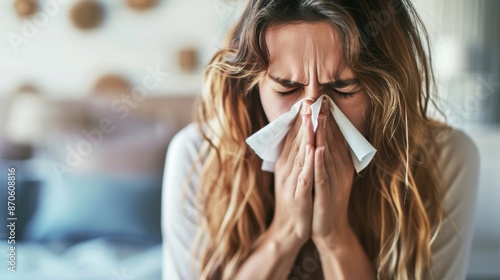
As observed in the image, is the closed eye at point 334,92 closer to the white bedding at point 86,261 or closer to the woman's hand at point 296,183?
the woman's hand at point 296,183

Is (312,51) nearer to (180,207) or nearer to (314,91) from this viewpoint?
(314,91)

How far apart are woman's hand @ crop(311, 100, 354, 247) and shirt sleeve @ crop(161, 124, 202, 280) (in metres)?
0.15

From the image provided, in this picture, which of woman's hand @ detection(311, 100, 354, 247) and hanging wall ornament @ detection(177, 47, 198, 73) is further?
hanging wall ornament @ detection(177, 47, 198, 73)

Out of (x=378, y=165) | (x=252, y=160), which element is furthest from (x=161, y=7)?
(x=378, y=165)

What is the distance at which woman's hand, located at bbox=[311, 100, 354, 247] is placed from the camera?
0.61 m

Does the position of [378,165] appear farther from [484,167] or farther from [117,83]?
[117,83]

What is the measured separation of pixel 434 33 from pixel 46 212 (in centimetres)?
50

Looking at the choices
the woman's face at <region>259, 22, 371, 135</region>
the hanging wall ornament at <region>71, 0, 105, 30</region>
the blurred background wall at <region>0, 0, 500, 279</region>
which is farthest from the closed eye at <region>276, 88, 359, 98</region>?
the hanging wall ornament at <region>71, 0, 105, 30</region>

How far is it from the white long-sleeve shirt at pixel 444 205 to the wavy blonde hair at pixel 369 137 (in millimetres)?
13

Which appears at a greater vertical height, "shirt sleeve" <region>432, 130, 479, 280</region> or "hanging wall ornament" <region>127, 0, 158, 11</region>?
"hanging wall ornament" <region>127, 0, 158, 11</region>

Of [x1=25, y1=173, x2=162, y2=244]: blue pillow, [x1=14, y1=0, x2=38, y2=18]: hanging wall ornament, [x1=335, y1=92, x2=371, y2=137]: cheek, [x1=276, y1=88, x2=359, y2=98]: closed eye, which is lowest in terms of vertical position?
[x1=25, y1=173, x2=162, y2=244]: blue pillow

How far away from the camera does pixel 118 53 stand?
0.69 metres

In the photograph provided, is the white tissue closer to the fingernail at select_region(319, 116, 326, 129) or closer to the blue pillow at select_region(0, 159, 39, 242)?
the fingernail at select_region(319, 116, 326, 129)

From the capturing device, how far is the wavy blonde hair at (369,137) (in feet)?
2.00
